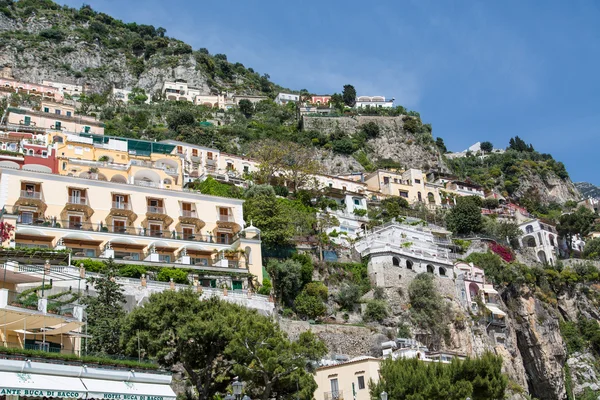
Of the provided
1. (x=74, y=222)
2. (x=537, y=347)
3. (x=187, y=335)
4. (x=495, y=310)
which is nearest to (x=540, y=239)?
(x=537, y=347)

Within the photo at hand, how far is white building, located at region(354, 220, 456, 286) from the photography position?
61.0m

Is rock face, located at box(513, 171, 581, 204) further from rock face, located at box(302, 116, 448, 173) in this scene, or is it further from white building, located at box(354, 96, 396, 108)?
white building, located at box(354, 96, 396, 108)

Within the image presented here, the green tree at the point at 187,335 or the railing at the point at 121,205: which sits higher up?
the railing at the point at 121,205

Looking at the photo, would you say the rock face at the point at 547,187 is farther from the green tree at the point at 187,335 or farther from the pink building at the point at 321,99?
the green tree at the point at 187,335

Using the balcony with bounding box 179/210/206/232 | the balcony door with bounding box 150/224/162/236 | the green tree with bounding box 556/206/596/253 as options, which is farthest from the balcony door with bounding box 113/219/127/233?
the green tree with bounding box 556/206/596/253

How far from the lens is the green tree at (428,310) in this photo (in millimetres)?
55438

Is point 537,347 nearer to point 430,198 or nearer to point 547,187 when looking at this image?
point 430,198

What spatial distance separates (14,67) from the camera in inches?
4456

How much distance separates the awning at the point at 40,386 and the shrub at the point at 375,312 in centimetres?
3059

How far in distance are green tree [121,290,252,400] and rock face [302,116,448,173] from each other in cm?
8404

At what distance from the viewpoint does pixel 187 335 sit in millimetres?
31875

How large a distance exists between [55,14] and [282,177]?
268 ft

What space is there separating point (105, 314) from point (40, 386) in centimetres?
1019

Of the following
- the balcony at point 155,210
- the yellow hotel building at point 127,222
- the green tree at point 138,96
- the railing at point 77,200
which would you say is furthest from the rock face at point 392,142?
the railing at point 77,200
